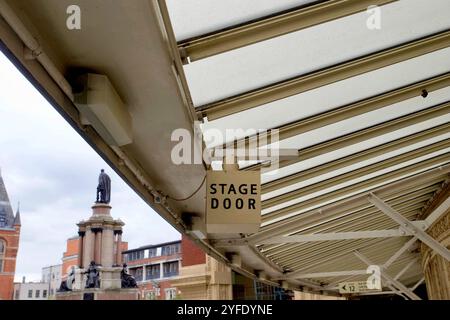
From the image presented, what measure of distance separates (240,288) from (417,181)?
23705 millimetres

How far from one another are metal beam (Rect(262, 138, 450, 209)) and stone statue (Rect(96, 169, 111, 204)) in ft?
88.9

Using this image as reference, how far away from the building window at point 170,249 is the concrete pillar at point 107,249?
106 feet

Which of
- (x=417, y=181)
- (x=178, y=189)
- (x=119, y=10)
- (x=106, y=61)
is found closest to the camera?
(x=119, y=10)

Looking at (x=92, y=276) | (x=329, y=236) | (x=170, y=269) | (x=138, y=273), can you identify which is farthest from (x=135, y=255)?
(x=329, y=236)

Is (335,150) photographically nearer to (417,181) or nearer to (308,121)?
(308,121)

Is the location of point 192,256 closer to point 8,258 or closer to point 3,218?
point 8,258

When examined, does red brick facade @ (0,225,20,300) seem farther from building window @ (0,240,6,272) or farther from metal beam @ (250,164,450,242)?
metal beam @ (250,164,450,242)

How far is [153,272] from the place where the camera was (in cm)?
6347

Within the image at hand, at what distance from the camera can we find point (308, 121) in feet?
12.5

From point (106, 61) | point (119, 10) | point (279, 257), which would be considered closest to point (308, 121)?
point (106, 61)

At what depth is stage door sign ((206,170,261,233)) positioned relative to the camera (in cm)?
375

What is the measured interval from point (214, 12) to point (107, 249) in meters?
27.9

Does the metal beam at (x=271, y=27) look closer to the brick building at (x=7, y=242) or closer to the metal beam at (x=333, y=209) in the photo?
the metal beam at (x=333, y=209)

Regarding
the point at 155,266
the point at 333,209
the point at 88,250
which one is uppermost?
the point at 155,266
